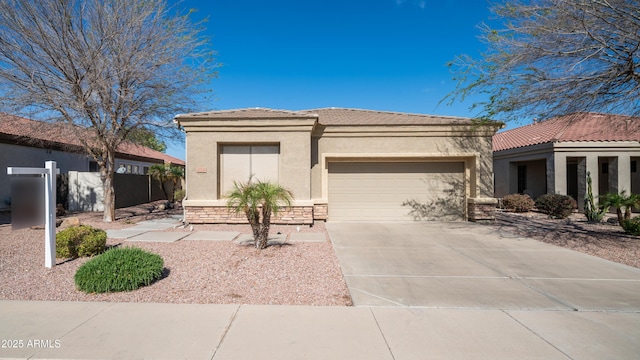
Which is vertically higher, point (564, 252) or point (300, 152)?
point (300, 152)

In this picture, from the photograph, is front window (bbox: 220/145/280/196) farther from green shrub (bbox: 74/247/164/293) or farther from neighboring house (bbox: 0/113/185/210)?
green shrub (bbox: 74/247/164/293)

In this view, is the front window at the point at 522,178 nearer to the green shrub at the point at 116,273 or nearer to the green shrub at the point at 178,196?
the green shrub at the point at 116,273

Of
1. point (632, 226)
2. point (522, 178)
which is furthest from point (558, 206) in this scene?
point (522, 178)

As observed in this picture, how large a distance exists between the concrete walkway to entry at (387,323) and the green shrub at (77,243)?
A: 87.4 inches

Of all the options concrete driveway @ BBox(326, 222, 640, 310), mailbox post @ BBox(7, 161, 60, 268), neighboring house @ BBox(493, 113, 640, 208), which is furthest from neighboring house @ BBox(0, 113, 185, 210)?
neighboring house @ BBox(493, 113, 640, 208)

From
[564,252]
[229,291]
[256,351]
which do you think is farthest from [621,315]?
[229,291]

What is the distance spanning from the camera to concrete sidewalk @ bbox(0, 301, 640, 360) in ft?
10.9

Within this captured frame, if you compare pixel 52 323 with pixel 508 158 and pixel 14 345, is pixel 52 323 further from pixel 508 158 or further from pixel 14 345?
pixel 508 158

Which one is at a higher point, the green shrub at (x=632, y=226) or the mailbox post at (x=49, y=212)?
the mailbox post at (x=49, y=212)

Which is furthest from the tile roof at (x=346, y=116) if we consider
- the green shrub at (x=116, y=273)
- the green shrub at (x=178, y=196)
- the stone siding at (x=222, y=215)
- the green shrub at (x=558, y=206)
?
the green shrub at (x=178, y=196)

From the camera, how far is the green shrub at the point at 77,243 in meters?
6.52

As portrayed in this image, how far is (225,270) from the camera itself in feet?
19.9

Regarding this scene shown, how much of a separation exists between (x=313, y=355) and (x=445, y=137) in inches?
439

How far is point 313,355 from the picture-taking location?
3.27 metres
